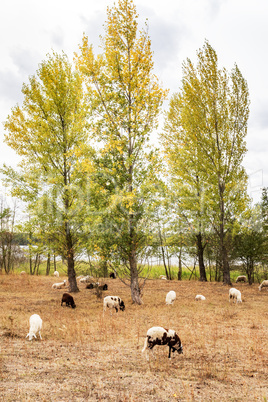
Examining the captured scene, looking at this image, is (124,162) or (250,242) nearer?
(124,162)

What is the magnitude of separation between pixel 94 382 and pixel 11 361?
7.48ft

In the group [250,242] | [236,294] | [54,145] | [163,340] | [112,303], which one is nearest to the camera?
[163,340]

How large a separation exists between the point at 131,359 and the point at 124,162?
9822 millimetres

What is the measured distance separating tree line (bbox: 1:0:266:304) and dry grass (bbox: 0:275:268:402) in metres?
4.47

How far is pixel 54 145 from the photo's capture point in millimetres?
18547

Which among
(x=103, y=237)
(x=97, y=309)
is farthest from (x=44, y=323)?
(x=103, y=237)

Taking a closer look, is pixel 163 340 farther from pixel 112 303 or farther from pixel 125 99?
pixel 125 99

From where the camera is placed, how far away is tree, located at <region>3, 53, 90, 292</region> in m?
17.7

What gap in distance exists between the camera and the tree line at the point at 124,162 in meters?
14.5

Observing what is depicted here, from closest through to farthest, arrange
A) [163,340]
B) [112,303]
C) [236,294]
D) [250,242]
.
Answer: [163,340], [112,303], [236,294], [250,242]

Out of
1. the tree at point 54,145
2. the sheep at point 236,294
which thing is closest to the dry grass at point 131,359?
the sheep at point 236,294

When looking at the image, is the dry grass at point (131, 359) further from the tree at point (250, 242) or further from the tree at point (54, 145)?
the tree at point (250, 242)

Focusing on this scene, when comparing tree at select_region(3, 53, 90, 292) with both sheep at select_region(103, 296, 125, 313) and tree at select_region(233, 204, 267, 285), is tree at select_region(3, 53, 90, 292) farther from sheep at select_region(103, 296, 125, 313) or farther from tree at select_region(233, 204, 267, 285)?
tree at select_region(233, 204, 267, 285)

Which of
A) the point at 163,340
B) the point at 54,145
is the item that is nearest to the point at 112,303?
the point at 163,340
